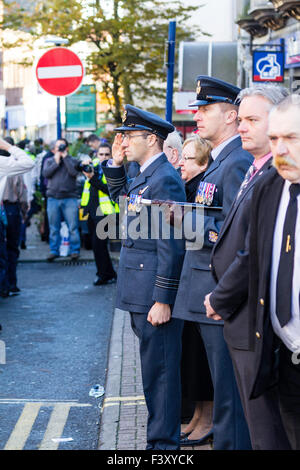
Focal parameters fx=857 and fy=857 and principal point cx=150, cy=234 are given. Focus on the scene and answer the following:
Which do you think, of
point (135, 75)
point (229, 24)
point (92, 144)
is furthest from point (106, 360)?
point (229, 24)

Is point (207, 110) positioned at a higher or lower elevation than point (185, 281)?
higher

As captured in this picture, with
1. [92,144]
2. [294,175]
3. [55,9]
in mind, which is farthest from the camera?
[55,9]

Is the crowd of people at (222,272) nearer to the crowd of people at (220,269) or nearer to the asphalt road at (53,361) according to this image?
the crowd of people at (220,269)

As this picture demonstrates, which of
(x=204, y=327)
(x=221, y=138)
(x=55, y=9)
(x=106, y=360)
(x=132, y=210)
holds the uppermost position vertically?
(x=55, y=9)

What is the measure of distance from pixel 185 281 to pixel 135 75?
56.8ft

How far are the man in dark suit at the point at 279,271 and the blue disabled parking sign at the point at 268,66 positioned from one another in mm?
15255

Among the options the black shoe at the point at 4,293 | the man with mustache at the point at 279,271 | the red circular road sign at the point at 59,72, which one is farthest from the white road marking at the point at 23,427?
the red circular road sign at the point at 59,72

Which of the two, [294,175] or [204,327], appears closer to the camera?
[294,175]

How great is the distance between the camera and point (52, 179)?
48.3ft

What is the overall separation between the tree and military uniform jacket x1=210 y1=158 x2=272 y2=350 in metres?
17.1

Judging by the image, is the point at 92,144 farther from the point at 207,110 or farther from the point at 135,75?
the point at 207,110

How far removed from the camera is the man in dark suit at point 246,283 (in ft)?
11.4

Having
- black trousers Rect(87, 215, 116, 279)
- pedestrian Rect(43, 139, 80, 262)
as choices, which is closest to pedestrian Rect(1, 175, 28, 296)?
black trousers Rect(87, 215, 116, 279)

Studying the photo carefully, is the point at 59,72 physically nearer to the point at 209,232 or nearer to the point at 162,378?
the point at 162,378
